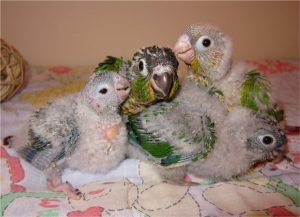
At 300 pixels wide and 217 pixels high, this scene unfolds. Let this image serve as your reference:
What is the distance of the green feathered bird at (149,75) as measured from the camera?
91 cm

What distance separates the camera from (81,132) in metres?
0.99

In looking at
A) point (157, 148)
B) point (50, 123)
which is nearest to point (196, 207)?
point (157, 148)

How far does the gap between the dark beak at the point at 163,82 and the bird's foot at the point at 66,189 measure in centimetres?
35

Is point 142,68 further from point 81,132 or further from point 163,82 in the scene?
point 81,132

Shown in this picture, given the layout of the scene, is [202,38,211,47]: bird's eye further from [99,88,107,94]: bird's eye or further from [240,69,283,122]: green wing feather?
[99,88,107,94]: bird's eye

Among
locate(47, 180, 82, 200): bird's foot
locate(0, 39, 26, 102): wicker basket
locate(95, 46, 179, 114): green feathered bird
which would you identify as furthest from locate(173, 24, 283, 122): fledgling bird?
locate(0, 39, 26, 102): wicker basket

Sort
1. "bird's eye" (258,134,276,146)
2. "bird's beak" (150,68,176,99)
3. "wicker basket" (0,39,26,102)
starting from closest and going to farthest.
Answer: "bird's beak" (150,68,176,99)
"bird's eye" (258,134,276,146)
"wicker basket" (0,39,26,102)

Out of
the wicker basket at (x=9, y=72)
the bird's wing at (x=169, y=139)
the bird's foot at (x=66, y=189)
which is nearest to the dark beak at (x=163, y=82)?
the bird's wing at (x=169, y=139)

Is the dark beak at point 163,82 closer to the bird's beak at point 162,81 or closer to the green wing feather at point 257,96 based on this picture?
the bird's beak at point 162,81

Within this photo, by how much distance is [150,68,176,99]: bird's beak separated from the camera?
905 millimetres

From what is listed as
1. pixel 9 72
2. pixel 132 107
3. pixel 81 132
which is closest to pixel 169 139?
pixel 132 107

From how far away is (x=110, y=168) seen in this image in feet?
3.46

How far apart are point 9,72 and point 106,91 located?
2.17 feet

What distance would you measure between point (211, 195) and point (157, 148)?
197 mm
